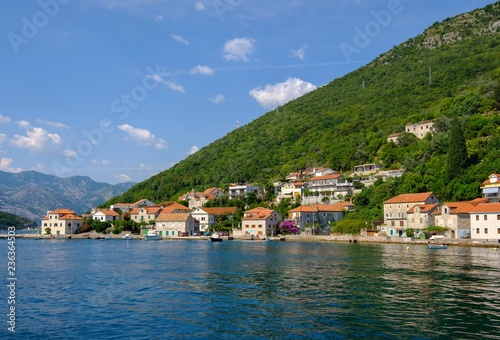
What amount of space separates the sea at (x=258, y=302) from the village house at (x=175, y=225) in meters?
55.8

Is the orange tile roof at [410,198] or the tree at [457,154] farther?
the tree at [457,154]

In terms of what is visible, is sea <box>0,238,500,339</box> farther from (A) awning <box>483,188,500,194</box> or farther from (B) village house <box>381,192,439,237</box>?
(B) village house <box>381,192,439,237</box>

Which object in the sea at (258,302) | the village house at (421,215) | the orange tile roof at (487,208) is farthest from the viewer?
the village house at (421,215)

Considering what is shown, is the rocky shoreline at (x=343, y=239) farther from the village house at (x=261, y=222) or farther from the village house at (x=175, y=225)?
the village house at (x=175, y=225)

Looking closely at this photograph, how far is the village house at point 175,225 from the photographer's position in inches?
3551

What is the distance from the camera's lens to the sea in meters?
16.2

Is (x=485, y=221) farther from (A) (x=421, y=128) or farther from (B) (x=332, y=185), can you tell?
(A) (x=421, y=128)

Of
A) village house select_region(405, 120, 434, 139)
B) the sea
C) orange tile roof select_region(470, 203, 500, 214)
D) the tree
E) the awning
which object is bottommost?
the sea

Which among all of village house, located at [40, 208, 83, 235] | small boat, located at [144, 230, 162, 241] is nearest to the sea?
small boat, located at [144, 230, 162, 241]

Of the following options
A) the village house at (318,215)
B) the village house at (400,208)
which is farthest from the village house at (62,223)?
the village house at (400,208)

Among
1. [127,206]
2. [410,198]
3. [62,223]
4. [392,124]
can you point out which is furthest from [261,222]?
[127,206]

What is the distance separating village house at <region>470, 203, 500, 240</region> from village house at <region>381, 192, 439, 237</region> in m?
7.42

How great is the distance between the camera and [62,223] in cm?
10019

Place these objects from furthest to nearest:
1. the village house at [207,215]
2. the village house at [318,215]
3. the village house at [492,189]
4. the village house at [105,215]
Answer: the village house at [105,215], the village house at [207,215], the village house at [318,215], the village house at [492,189]
